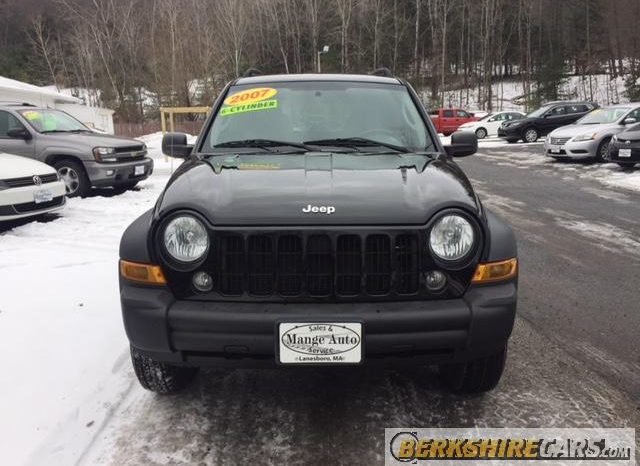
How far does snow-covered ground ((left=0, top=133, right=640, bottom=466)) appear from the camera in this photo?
252 centimetres

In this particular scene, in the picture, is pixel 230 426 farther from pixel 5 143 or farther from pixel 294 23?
pixel 294 23

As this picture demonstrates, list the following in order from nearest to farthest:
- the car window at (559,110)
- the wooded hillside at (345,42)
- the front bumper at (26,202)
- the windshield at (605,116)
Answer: the front bumper at (26,202), the windshield at (605,116), the car window at (559,110), the wooded hillside at (345,42)

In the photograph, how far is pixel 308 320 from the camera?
2.21m

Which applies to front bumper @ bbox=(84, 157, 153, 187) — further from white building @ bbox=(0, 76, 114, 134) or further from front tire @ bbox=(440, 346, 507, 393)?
white building @ bbox=(0, 76, 114, 134)

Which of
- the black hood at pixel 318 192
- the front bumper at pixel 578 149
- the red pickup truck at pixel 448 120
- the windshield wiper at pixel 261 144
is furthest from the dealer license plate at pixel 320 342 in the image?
the red pickup truck at pixel 448 120

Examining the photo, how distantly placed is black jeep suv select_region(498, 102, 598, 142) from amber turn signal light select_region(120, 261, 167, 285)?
23586mm

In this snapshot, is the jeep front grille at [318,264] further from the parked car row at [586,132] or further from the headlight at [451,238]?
the parked car row at [586,132]

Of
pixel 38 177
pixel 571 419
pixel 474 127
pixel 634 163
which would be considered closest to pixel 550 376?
pixel 571 419

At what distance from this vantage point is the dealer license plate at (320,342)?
2213mm

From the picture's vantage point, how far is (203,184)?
8.43ft

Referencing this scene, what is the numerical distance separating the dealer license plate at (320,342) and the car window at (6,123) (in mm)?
9249

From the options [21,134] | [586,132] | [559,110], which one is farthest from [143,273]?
[559,110]

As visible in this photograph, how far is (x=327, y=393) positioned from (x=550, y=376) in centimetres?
133

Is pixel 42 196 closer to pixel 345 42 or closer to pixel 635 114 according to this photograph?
pixel 635 114
